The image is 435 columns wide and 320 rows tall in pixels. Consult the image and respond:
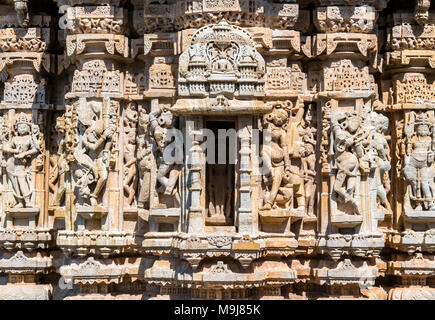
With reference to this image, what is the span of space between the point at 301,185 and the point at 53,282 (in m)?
4.96

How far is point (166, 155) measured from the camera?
487 inches

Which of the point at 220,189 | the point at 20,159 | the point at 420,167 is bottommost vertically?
the point at 220,189

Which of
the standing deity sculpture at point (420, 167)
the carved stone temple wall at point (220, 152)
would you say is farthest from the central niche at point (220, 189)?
the standing deity sculpture at point (420, 167)

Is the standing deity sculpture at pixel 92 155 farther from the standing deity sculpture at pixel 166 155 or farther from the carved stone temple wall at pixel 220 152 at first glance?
the standing deity sculpture at pixel 166 155

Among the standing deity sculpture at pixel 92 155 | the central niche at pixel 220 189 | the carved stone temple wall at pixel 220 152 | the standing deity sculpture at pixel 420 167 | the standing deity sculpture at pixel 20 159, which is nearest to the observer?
the carved stone temple wall at pixel 220 152

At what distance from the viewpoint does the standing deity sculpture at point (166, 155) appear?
485 inches

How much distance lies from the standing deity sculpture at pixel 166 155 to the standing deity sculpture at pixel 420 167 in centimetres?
395

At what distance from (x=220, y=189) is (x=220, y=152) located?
81cm

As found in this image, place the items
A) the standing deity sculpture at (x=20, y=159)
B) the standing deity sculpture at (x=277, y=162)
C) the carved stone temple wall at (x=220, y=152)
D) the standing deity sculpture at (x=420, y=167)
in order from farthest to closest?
the standing deity sculpture at (x=20, y=159)
the standing deity sculpture at (x=420, y=167)
the standing deity sculpture at (x=277, y=162)
the carved stone temple wall at (x=220, y=152)

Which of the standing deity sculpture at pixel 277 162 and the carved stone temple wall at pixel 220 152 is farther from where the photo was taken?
the standing deity sculpture at pixel 277 162

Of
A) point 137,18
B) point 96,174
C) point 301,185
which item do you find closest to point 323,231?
point 301,185

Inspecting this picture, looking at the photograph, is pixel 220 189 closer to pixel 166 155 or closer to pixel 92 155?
pixel 166 155

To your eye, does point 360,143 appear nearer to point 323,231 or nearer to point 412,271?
point 323,231

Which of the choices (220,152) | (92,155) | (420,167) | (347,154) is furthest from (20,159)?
(420,167)
